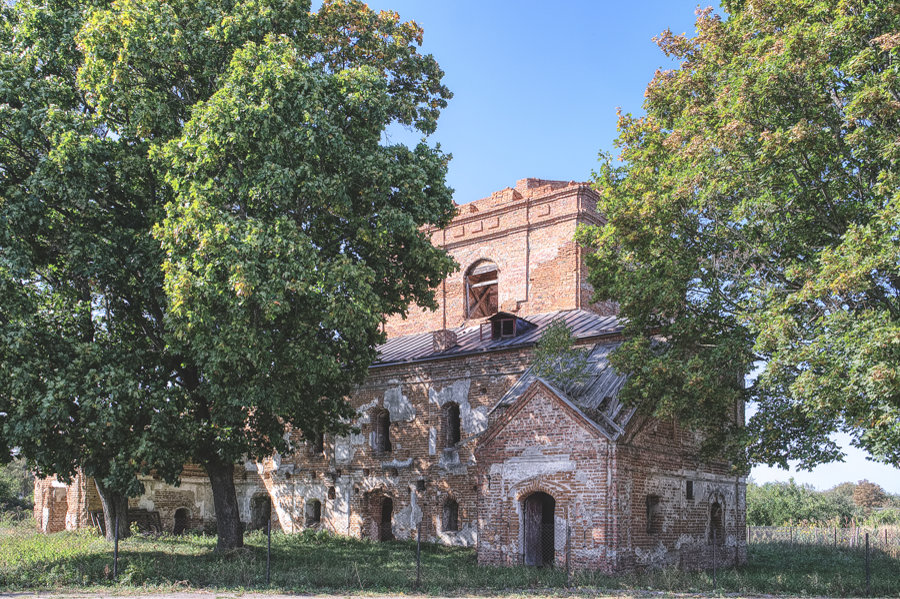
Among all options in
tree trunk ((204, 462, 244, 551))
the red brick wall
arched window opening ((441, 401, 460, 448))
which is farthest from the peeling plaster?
tree trunk ((204, 462, 244, 551))

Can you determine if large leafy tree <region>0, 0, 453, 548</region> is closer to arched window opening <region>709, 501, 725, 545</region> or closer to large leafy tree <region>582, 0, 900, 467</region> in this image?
large leafy tree <region>582, 0, 900, 467</region>

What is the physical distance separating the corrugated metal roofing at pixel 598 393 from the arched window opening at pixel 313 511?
32.1 ft

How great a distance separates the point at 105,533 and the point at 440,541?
9987 mm

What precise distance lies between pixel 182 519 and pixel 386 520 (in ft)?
27.5

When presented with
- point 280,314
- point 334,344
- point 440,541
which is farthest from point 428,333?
point 280,314

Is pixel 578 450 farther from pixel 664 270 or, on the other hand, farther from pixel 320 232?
pixel 320 232

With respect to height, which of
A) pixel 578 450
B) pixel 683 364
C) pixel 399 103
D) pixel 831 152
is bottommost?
pixel 578 450

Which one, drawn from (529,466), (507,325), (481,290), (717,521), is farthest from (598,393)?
(481,290)

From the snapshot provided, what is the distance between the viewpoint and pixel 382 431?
25906 millimetres

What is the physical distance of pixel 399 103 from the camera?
60.2 ft

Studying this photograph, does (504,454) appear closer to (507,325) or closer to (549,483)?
(549,483)

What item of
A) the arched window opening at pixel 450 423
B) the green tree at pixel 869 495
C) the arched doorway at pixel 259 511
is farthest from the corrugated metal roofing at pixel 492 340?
the green tree at pixel 869 495

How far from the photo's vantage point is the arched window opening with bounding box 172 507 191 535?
27.9 metres

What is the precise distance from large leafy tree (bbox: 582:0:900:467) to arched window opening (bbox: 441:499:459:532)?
7784mm
